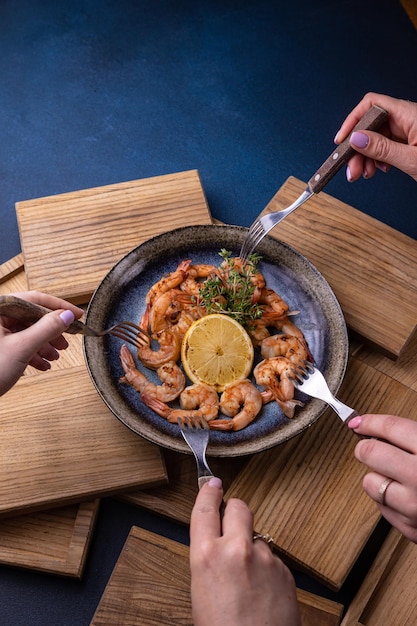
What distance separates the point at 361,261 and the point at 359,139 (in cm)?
56

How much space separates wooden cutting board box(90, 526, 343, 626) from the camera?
88.4 inches

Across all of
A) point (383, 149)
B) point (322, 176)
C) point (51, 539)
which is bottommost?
point (51, 539)

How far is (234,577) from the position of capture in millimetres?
1720

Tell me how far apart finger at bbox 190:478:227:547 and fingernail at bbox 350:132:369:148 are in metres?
1.34

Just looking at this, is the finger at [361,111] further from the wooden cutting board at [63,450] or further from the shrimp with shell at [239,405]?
the wooden cutting board at [63,450]

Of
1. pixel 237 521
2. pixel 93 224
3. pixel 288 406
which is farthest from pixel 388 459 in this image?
pixel 93 224

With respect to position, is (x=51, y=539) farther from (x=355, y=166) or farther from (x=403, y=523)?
(x=355, y=166)

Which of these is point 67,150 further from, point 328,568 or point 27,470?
point 328,568

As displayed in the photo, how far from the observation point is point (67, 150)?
3643 millimetres

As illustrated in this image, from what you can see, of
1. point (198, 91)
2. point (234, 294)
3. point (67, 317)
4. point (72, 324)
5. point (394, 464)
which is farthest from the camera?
point (198, 91)

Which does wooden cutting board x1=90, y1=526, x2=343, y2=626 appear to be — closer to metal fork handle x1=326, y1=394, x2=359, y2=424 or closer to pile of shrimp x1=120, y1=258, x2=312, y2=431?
pile of shrimp x1=120, y1=258, x2=312, y2=431

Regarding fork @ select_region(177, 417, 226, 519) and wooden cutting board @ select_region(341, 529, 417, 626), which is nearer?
fork @ select_region(177, 417, 226, 519)

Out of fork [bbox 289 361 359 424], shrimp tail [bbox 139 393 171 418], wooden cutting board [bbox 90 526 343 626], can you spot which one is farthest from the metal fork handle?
wooden cutting board [bbox 90 526 343 626]

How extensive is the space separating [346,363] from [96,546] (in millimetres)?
1210
